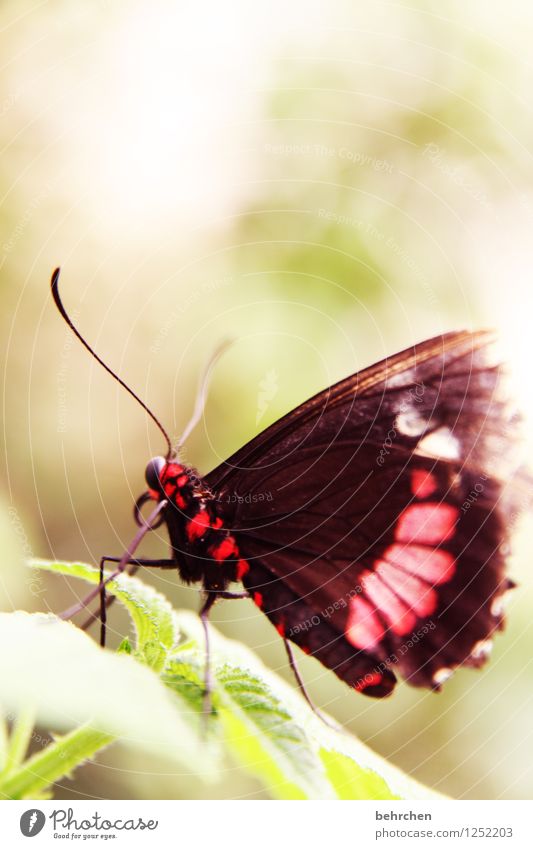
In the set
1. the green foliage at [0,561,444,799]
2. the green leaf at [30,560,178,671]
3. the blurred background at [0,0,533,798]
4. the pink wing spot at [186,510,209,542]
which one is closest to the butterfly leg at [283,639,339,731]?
the pink wing spot at [186,510,209,542]

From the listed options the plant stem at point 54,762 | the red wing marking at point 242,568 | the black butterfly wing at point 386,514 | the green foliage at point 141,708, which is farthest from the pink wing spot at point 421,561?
the plant stem at point 54,762

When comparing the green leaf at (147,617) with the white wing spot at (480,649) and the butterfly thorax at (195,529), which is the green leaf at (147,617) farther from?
the white wing spot at (480,649)

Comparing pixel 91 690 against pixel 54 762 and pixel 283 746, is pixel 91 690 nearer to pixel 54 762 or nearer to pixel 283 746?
pixel 54 762

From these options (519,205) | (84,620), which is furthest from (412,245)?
(84,620)

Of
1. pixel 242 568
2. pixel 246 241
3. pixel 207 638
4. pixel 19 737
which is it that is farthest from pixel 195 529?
pixel 246 241

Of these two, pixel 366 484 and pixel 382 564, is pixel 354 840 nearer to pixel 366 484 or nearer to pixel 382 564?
pixel 382 564

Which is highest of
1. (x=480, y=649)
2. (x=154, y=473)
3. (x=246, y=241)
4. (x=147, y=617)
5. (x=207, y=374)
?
(x=246, y=241)

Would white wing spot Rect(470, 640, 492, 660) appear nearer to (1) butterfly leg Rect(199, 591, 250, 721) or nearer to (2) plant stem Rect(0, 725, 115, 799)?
(1) butterfly leg Rect(199, 591, 250, 721)
